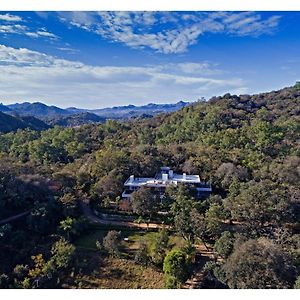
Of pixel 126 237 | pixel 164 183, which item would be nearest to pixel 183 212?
pixel 126 237

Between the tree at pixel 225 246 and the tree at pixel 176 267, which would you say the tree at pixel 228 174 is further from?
the tree at pixel 176 267

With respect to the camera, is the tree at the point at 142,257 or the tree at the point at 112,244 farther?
the tree at the point at 112,244

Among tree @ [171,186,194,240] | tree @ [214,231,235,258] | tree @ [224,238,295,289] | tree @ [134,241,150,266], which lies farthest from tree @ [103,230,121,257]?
tree @ [224,238,295,289]

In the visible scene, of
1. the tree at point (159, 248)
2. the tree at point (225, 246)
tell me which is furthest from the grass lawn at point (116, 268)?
the tree at point (225, 246)

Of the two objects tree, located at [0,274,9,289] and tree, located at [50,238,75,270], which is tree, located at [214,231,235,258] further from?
tree, located at [0,274,9,289]

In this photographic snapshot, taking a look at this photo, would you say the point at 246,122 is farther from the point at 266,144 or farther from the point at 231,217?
the point at 231,217

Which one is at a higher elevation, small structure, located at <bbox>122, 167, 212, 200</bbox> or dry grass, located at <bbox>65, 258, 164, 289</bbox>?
small structure, located at <bbox>122, 167, 212, 200</bbox>
